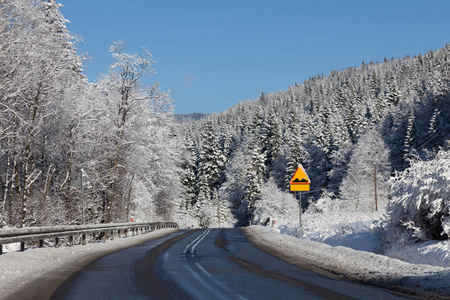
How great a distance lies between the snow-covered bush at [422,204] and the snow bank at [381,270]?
4.87 ft

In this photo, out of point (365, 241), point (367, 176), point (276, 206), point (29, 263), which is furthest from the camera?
point (276, 206)

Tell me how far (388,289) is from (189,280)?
3.87 metres

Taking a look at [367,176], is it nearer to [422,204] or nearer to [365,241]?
[365,241]

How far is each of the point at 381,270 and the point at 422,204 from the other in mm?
3229

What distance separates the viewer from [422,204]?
12.1 metres

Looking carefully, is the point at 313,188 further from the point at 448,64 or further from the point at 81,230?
the point at 81,230

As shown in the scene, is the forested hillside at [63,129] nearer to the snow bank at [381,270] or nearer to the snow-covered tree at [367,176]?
the snow bank at [381,270]

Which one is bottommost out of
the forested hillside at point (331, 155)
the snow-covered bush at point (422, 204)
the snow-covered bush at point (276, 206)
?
the snow-covered bush at point (276, 206)

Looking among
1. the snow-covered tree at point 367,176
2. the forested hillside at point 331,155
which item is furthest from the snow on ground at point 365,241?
the forested hillside at point 331,155

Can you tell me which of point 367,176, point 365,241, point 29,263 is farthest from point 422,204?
point 367,176

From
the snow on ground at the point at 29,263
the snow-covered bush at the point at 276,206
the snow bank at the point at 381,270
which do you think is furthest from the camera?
the snow-covered bush at the point at 276,206

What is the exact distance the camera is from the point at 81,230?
18141mm

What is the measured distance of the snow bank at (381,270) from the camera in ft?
25.6

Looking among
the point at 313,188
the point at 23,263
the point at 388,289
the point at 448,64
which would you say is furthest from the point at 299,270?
the point at 448,64
